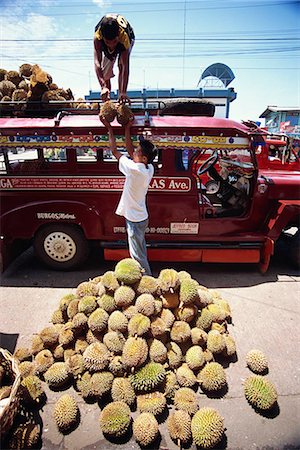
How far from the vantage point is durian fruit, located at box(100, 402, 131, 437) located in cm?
208

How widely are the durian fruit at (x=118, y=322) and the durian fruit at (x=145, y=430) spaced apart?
654 mm

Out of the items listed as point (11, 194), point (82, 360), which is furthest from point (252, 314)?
point (11, 194)

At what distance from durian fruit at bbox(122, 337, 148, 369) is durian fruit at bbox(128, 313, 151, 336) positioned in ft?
0.19

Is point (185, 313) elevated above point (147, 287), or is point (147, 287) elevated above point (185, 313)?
point (147, 287)

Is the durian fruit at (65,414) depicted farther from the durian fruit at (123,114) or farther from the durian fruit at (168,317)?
the durian fruit at (123,114)

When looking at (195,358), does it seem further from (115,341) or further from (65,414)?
(65,414)

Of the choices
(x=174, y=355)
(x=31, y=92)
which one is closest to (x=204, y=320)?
(x=174, y=355)

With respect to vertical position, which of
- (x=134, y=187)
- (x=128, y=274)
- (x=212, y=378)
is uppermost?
(x=134, y=187)

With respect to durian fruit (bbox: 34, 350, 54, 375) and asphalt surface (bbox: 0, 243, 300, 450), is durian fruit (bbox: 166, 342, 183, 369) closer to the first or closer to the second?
asphalt surface (bbox: 0, 243, 300, 450)

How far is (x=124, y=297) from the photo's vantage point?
259 cm

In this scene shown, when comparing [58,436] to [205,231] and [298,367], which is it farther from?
[205,231]

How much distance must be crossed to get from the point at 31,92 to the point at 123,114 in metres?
1.79

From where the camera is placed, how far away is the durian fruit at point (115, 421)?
2080 mm

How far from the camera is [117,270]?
2742mm
